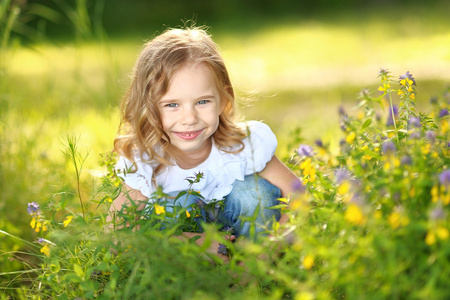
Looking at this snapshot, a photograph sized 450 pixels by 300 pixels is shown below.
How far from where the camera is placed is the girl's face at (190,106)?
223 centimetres

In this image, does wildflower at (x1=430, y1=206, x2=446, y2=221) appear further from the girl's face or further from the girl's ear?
the girl's ear

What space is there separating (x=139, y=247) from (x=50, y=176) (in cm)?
155

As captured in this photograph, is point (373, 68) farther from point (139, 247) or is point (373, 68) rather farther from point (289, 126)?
point (139, 247)

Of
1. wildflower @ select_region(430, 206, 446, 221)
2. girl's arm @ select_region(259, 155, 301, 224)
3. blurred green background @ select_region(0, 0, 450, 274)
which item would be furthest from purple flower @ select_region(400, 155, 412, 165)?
girl's arm @ select_region(259, 155, 301, 224)

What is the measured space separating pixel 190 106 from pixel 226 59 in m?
0.50

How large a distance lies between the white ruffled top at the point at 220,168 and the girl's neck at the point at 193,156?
0.03 metres

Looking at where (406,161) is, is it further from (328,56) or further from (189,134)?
(328,56)

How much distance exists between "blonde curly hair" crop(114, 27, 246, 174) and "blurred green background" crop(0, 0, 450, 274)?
0.24 m

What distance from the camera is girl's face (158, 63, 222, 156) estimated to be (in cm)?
223

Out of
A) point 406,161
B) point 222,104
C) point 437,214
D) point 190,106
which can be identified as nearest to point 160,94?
point 190,106

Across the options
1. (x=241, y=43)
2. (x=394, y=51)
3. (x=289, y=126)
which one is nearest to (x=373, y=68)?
(x=394, y=51)

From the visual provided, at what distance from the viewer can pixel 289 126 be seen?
435 cm

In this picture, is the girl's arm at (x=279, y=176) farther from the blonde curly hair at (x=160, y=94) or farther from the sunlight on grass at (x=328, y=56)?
the sunlight on grass at (x=328, y=56)

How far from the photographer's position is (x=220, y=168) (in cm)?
248
